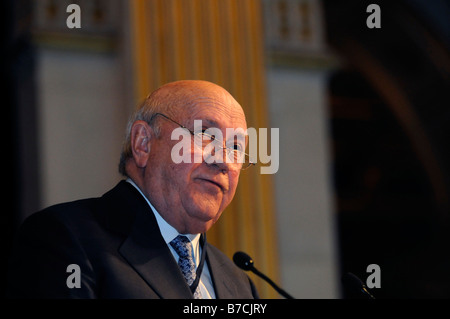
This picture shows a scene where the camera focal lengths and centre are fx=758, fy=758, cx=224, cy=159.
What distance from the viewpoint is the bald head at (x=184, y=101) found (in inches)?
92.5

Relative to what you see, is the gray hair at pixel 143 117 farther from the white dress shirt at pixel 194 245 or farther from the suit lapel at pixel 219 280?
the suit lapel at pixel 219 280

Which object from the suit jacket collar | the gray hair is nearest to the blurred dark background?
the gray hair

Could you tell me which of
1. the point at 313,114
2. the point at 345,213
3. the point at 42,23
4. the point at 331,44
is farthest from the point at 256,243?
the point at 345,213

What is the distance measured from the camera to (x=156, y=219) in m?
2.34

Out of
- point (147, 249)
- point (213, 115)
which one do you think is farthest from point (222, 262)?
point (213, 115)

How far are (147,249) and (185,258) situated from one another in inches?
6.6

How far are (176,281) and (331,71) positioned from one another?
4327 millimetres

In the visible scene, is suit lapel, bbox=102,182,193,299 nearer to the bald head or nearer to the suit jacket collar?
the suit jacket collar

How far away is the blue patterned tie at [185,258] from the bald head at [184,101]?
354mm

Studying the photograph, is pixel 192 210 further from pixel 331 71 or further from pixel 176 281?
pixel 331 71

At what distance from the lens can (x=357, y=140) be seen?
33.6ft

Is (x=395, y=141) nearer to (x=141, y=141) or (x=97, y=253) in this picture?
(x=141, y=141)

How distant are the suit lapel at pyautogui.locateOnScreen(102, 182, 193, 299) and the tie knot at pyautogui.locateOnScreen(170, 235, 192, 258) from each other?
0.09 meters

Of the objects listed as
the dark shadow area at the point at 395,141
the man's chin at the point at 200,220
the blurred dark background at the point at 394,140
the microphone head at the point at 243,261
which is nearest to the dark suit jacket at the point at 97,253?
the man's chin at the point at 200,220
